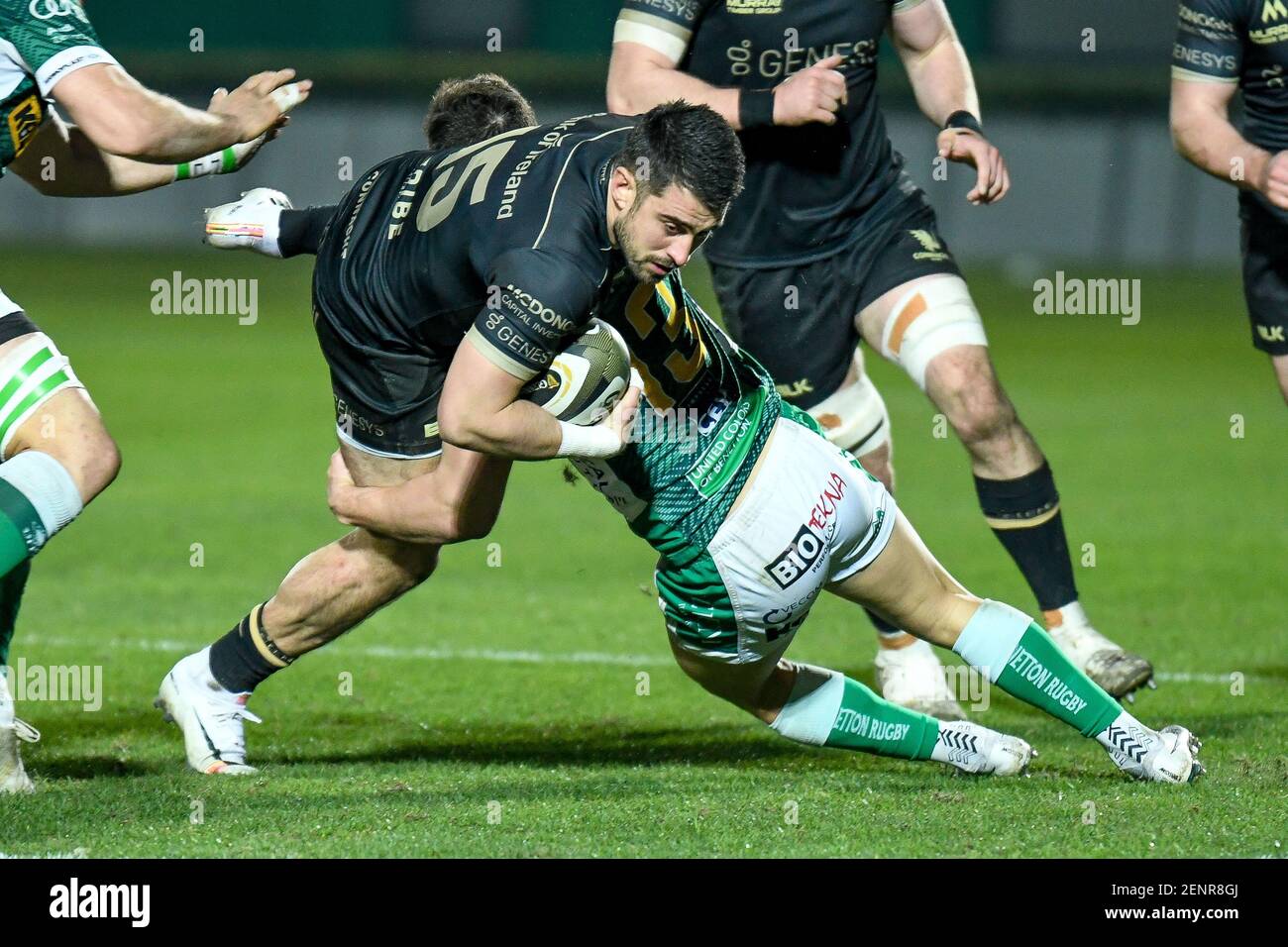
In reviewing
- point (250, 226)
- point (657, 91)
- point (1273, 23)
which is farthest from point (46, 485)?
point (1273, 23)

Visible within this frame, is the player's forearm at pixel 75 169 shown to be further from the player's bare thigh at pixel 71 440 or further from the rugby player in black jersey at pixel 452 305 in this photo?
the player's bare thigh at pixel 71 440

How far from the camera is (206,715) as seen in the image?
5.18 meters

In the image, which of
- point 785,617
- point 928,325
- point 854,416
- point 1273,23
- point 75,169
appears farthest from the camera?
point 854,416

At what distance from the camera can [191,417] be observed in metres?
14.8

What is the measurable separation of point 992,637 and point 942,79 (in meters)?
2.34

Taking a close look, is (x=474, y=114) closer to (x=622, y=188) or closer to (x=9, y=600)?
(x=622, y=188)

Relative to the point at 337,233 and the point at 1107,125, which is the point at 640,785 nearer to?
the point at 337,233

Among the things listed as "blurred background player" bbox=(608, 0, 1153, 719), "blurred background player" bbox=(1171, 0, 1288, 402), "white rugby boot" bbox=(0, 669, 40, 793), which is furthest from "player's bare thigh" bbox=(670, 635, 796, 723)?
"blurred background player" bbox=(1171, 0, 1288, 402)

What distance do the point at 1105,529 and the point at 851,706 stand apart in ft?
19.2

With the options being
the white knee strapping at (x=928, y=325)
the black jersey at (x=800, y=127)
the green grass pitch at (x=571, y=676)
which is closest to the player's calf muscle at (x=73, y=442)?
the green grass pitch at (x=571, y=676)

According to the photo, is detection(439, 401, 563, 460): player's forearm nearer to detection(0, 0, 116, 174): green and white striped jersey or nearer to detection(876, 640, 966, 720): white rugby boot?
detection(0, 0, 116, 174): green and white striped jersey

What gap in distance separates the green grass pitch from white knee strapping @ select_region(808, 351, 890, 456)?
102 cm

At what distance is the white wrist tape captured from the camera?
4219 mm

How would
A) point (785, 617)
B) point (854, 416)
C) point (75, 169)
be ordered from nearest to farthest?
point (785, 617), point (75, 169), point (854, 416)
